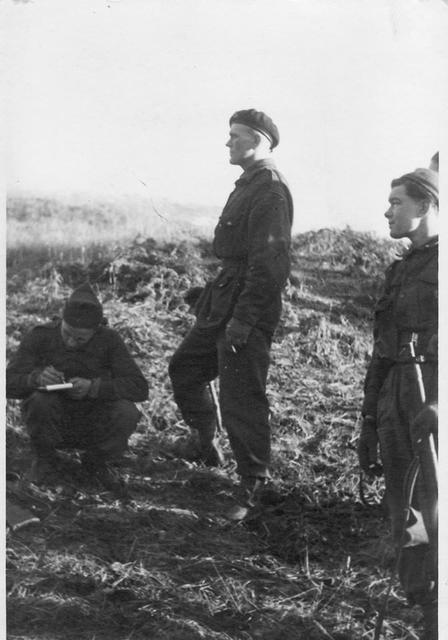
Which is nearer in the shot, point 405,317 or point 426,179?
point 405,317

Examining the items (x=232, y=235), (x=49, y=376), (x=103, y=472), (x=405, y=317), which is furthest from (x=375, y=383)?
(x=49, y=376)

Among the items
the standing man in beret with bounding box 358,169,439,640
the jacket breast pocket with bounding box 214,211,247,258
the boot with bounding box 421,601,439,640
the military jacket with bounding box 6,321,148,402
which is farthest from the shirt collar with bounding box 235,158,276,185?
the boot with bounding box 421,601,439,640

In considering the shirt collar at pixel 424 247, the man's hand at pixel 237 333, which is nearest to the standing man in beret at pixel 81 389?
the man's hand at pixel 237 333

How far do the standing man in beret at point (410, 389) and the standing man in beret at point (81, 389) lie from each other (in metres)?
0.80

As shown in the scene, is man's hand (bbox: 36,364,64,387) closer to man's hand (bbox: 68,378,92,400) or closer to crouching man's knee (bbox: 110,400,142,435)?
man's hand (bbox: 68,378,92,400)

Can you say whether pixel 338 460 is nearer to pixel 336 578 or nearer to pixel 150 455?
pixel 336 578

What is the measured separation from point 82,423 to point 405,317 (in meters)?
1.13

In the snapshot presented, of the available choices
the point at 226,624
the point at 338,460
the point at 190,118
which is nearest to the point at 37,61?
the point at 190,118

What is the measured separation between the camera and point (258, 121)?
107 inches

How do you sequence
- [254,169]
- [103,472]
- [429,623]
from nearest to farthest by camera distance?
[429,623]
[103,472]
[254,169]

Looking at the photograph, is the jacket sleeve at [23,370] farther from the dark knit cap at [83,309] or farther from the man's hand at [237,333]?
the man's hand at [237,333]

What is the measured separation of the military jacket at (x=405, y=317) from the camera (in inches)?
102

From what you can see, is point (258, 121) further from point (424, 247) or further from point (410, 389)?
point (410, 389)

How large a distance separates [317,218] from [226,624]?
1.37 meters
